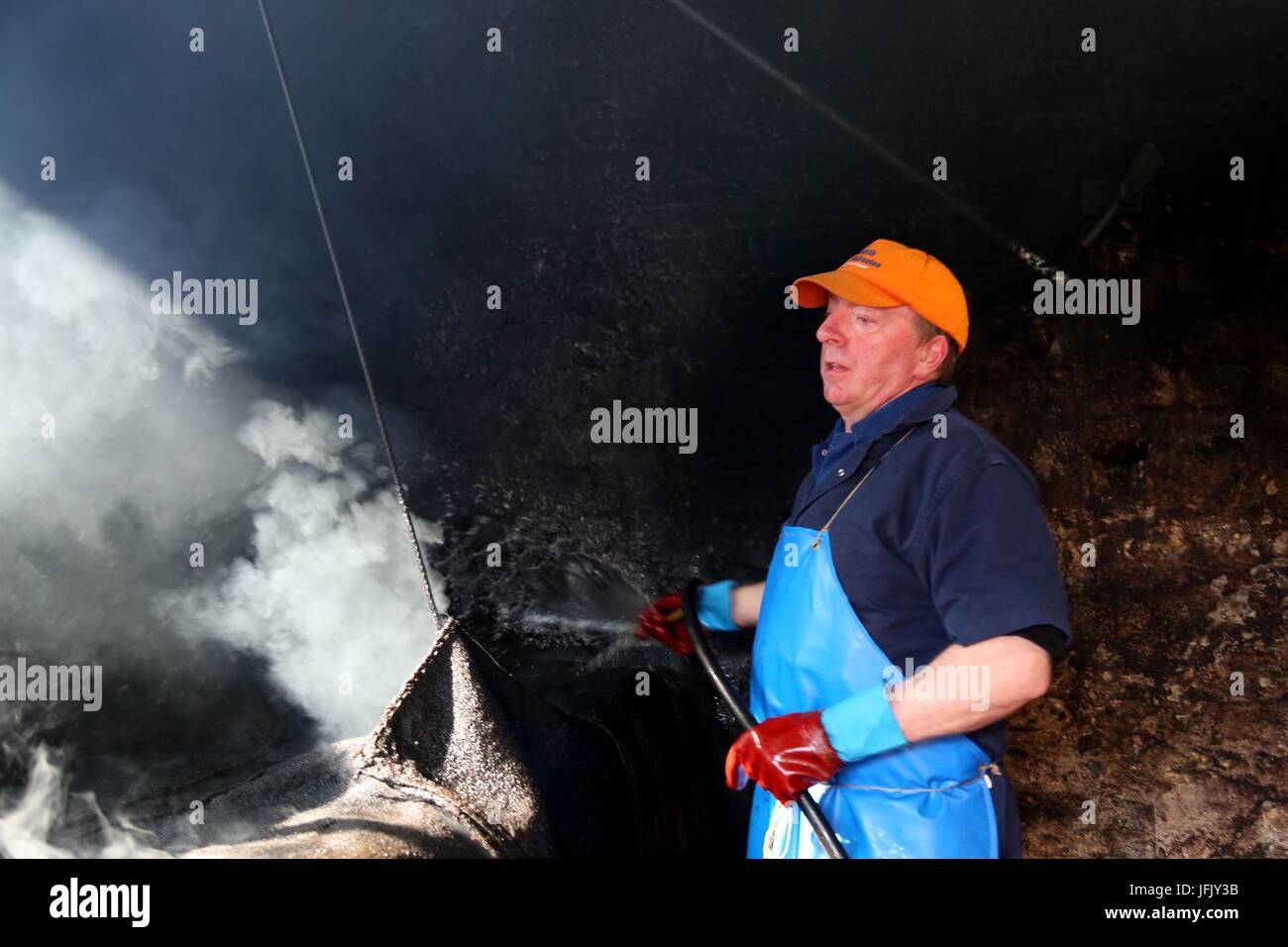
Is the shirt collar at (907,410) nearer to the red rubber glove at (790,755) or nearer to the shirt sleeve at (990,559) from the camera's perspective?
the shirt sleeve at (990,559)

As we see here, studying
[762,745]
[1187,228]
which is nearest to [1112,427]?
A: [1187,228]

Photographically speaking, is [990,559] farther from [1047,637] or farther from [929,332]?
[929,332]

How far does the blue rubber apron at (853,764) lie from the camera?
1815mm

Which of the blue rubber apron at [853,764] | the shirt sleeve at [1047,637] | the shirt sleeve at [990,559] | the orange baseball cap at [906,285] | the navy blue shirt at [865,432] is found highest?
the orange baseball cap at [906,285]

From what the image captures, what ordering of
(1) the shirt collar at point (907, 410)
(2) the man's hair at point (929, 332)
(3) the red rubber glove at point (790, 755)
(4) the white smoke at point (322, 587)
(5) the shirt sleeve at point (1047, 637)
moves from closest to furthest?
(5) the shirt sleeve at point (1047, 637) < (3) the red rubber glove at point (790, 755) < (1) the shirt collar at point (907, 410) < (2) the man's hair at point (929, 332) < (4) the white smoke at point (322, 587)

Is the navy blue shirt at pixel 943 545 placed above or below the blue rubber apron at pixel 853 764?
above

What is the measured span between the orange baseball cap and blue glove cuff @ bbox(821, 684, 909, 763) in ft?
Result: 2.41

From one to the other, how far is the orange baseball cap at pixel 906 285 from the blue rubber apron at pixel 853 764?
0.48 meters

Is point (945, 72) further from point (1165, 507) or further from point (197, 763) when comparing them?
point (197, 763)

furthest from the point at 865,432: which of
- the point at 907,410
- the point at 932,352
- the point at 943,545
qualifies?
the point at 943,545

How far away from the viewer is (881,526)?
1.87 m

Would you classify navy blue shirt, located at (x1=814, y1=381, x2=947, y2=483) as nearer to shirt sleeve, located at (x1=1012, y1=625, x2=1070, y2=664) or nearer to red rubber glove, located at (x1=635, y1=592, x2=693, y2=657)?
shirt sleeve, located at (x1=1012, y1=625, x2=1070, y2=664)

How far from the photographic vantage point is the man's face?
6.73 feet

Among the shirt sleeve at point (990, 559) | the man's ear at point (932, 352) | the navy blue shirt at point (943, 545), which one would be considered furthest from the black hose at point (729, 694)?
the man's ear at point (932, 352)
